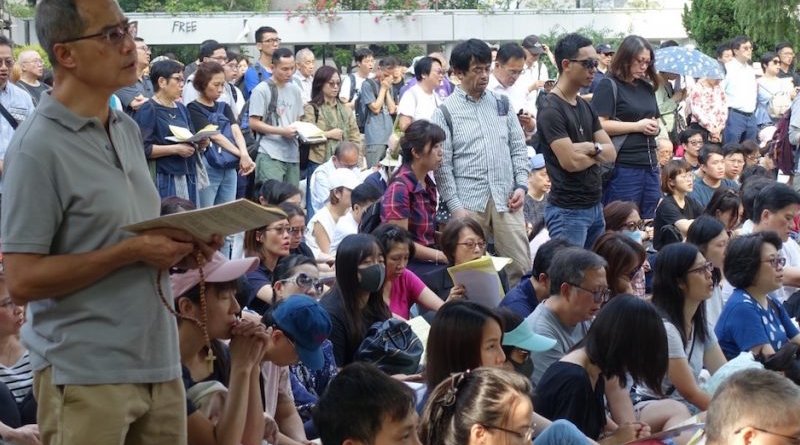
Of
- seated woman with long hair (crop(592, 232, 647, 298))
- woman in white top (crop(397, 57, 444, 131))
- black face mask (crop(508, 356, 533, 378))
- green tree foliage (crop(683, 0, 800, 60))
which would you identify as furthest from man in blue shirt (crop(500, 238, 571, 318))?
green tree foliage (crop(683, 0, 800, 60))

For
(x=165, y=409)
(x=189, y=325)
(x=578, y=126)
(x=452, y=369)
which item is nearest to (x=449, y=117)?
(x=578, y=126)

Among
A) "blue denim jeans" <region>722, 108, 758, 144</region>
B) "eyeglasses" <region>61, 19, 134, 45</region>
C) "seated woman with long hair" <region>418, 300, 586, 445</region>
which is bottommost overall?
"blue denim jeans" <region>722, 108, 758, 144</region>

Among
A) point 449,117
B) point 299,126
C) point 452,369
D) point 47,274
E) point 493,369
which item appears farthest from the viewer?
point 299,126

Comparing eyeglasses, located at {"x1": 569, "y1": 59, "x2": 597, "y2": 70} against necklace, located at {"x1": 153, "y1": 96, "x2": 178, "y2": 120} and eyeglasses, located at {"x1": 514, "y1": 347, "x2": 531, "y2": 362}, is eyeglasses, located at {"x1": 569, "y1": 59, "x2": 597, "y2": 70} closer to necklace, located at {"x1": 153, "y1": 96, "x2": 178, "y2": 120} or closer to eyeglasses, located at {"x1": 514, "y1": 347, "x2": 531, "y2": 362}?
eyeglasses, located at {"x1": 514, "y1": 347, "x2": 531, "y2": 362}

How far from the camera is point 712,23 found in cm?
1930

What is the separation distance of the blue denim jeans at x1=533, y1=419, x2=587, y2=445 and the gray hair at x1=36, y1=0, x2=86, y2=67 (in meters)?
2.00

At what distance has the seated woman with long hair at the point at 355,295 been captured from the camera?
5.79m

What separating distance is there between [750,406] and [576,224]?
377 centimetres

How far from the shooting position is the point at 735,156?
1063 centimetres

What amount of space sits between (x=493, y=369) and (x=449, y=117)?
3.72 metres

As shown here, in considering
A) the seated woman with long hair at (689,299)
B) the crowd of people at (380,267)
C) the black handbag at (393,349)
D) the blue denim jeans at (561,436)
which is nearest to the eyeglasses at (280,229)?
the crowd of people at (380,267)

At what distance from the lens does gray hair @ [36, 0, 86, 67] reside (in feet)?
10.2

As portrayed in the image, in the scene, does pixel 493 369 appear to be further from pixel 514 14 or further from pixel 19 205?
pixel 514 14

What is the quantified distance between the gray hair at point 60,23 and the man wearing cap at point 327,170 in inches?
255
